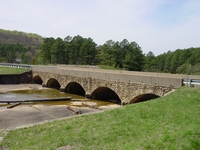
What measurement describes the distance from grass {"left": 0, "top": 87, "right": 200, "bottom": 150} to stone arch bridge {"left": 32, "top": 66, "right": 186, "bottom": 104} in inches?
266

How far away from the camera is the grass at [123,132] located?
577 cm

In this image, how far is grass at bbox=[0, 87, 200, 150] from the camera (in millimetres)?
5770

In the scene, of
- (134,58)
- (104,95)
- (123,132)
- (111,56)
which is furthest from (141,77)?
(111,56)

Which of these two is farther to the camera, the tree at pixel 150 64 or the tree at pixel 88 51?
the tree at pixel 150 64

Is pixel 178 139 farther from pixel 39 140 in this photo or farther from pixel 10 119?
pixel 10 119

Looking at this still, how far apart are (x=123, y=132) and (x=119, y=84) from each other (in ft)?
43.0

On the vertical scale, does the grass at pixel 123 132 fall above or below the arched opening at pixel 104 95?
above

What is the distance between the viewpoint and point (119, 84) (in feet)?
65.6

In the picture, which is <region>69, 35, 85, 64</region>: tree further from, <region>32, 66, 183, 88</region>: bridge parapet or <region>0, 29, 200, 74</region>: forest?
<region>32, 66, 183, 88</region>: bridge parapet

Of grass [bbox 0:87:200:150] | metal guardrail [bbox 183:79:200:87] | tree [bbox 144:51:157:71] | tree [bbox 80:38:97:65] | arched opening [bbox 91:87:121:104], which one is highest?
tree [bbox 80:38:97:65]

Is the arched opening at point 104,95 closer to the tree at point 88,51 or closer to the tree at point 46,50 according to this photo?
the tree at point 88,51

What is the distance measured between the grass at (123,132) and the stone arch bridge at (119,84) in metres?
6.76

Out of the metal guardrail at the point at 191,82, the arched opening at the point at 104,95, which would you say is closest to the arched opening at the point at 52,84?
the arched opening at the point at 104,95

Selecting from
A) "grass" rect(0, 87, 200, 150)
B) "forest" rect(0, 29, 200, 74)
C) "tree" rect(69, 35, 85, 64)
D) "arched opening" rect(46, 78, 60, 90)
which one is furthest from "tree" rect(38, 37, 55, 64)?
→ "grass" rect(0, 87, 200, 150)
